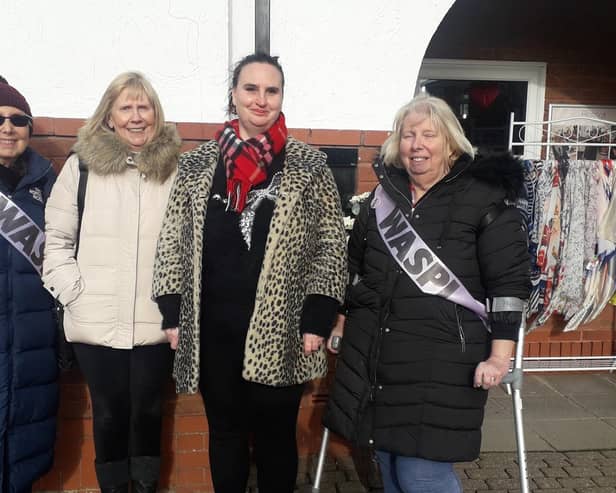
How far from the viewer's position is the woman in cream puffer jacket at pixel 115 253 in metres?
2.57

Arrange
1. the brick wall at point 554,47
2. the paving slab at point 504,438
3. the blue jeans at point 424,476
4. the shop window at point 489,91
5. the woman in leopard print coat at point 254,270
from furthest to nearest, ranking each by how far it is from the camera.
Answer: the shop window at point 489,91 → the brick wall at point 554,47 → the paving slab at point 504,438 → the woman in leopard print coat at point 254,270 → the blue jeans at point 424,476

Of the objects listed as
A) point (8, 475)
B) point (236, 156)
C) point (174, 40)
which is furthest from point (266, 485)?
point (174, 40)

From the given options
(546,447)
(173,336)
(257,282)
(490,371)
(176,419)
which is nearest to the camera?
(490,371)

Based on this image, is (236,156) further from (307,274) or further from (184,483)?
(184,483)

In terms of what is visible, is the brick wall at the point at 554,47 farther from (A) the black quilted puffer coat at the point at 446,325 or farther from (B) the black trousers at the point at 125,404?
(B) the black trousers at the point at 125,404

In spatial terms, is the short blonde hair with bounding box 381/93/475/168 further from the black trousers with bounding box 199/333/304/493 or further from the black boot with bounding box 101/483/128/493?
the black boot with bounding box 101/483/128/493

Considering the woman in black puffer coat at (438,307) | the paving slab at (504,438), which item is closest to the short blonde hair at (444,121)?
the woman in black puffer coat at (438,307)

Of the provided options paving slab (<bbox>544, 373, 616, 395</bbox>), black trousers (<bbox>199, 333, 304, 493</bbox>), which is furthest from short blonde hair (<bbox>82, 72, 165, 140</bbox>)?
paving slab (<bbox>544, 373, 616, 395</bbox>)

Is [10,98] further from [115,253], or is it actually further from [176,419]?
[176,419]

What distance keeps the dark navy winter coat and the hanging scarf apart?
3.11 ft

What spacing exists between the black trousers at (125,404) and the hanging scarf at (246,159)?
2.65 feet

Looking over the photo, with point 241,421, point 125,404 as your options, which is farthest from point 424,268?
point 125,404

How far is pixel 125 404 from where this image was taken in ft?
8.70

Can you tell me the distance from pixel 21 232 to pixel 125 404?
885 mm
